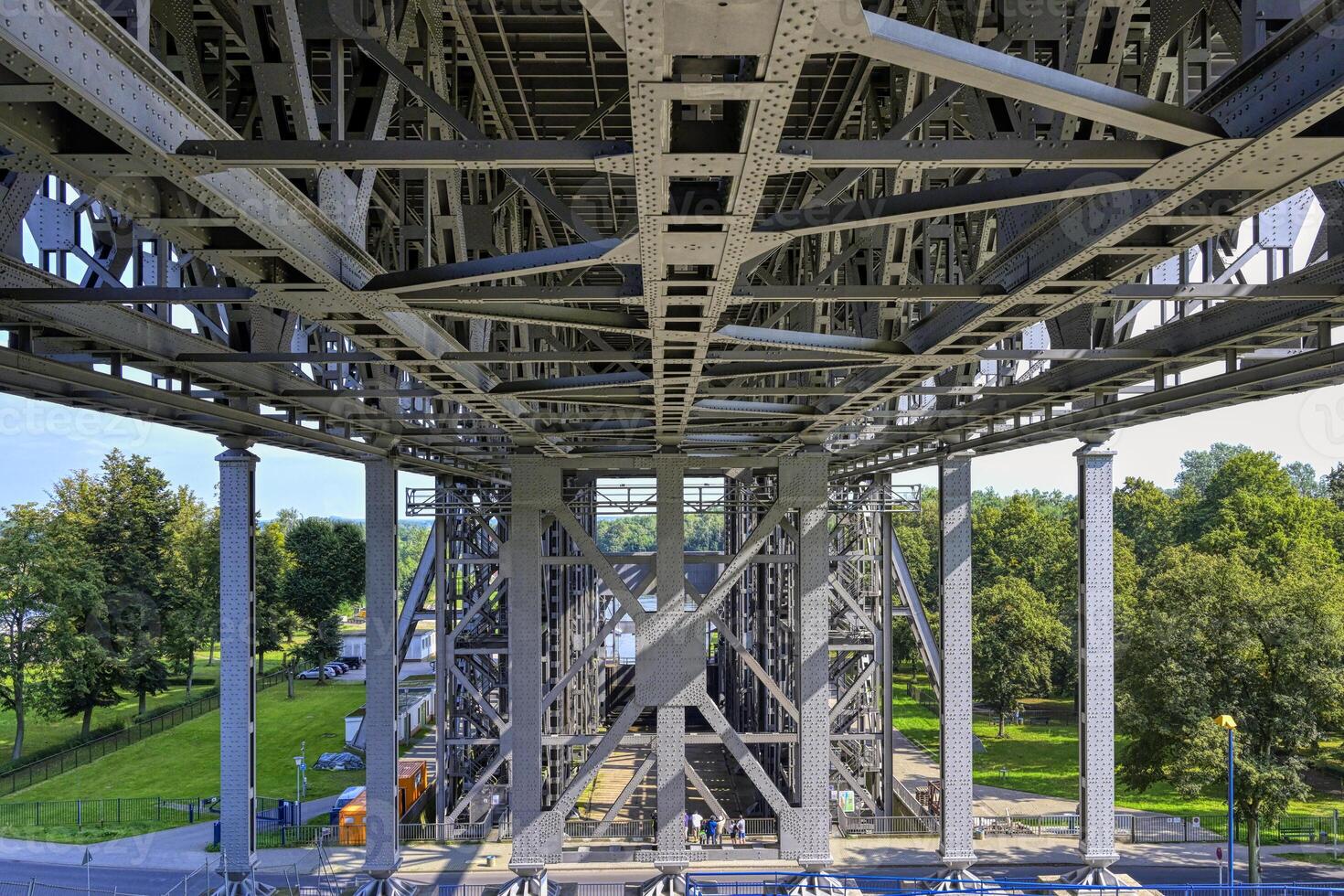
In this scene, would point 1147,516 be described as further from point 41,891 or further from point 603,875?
point 41,891

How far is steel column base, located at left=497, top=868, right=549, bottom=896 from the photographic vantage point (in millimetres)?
17172

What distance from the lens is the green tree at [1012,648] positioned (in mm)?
37344

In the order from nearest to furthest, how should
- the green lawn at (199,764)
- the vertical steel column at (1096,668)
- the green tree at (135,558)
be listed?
1. the vertical steel column at (1096,668)
2. the green lawn at (199,764)
3. the green tree at (135,558)

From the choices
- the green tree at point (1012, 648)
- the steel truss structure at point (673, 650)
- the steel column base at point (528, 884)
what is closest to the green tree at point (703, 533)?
the green tree at point (1012, 648)

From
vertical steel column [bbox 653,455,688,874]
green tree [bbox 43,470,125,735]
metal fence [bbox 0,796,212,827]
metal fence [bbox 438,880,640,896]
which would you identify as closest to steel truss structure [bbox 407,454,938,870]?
vertical steel column [bbox 653,455,688,874]

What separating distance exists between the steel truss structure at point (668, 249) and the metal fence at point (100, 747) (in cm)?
2221

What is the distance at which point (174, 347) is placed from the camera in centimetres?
955

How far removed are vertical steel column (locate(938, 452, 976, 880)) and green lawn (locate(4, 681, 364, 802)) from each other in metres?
21.1

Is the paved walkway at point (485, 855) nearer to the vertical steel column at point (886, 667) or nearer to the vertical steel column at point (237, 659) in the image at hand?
the vertical steel column at point (886, 667)

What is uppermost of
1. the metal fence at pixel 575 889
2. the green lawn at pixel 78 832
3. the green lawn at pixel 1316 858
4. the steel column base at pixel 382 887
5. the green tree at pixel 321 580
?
the green tree at pixel 321 580

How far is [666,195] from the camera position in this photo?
15.5 feet

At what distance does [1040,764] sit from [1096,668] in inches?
703

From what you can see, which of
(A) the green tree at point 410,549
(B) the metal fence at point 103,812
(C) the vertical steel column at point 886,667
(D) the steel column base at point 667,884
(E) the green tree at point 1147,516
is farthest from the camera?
(A) the green tree at point 410,549

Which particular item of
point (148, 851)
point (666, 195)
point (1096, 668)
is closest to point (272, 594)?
point (148, 851)
